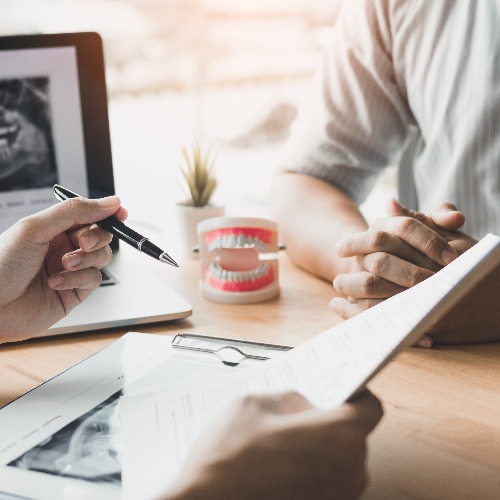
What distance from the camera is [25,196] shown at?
1.13 m

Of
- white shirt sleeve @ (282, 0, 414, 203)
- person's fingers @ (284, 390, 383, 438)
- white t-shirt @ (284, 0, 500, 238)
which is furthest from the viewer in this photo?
white shirt sleeve @ (282, 0, 414, 203)

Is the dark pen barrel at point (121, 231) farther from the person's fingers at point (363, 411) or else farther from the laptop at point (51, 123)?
the person's fingers at point (363, 411)

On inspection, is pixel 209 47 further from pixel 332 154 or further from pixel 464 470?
pixel 464 470

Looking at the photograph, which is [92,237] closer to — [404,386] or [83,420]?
[83,420]

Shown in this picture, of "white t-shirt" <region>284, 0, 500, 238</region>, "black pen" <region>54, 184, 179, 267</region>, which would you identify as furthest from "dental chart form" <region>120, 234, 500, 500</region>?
"white t-shirt" <region>284, 0, 500, 238</region>

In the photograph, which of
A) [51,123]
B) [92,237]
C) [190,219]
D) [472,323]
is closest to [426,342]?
[472,323]

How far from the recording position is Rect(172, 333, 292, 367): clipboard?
2.50 feet

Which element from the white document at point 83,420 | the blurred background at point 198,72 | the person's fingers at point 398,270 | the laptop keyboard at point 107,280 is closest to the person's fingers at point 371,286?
the person's fingers at point 398,270

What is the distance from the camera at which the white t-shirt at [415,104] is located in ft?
3.91

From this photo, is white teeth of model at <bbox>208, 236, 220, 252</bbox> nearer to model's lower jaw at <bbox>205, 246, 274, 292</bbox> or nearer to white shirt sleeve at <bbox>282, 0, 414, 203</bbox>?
model's lower jaw at <bbox>205, 246, 274, 292</bbox>

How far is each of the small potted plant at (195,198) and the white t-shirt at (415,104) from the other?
0.18m

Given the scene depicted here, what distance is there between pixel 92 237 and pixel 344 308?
326 millimetres

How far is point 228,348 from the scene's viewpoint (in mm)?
786

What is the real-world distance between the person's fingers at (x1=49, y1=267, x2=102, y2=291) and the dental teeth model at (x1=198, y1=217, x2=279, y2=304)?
20cm
